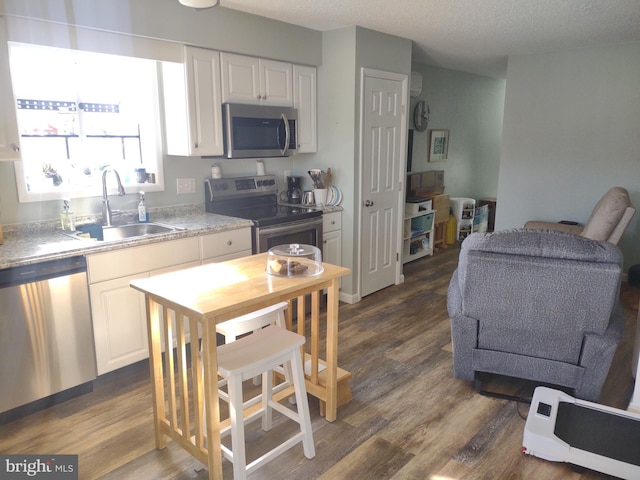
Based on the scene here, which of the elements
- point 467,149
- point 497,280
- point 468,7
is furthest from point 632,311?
point 467,149

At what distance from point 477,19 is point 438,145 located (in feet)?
9.88

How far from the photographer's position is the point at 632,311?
4.13 m

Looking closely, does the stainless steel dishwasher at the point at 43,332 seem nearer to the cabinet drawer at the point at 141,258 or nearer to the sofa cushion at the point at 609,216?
the cabinet drawer at the point at 141,258

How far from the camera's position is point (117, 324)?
284 cm

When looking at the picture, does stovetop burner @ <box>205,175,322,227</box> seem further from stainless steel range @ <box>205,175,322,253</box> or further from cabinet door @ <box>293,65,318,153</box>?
cabinet door @ <box>293,65,318,153</box>

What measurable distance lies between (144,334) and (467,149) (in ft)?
19.5

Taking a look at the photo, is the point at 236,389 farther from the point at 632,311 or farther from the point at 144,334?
the point at 632,311

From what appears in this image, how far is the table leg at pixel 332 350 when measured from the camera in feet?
7.73

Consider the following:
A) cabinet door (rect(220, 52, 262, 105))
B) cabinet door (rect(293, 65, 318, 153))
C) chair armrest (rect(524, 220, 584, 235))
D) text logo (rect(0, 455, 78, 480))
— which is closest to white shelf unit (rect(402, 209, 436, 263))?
chair armrest (rect(524, 220, 584, 235))

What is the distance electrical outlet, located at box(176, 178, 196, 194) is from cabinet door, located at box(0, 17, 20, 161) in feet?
4.00

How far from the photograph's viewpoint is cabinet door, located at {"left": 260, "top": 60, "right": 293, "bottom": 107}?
148 inches

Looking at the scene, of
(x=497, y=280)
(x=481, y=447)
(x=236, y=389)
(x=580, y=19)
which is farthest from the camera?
(x=580, y=19)

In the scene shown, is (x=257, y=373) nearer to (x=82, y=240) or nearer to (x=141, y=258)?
(x=141, y=258)

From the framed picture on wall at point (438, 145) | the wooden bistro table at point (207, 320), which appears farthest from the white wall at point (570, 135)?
the wooden bistro table at point (207, 320)
